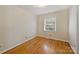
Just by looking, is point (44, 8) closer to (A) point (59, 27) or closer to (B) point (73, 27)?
(A) point (59, 27)

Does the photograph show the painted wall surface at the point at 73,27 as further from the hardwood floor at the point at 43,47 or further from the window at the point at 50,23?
the window at the point at 50,23

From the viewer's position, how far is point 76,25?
6.06ft

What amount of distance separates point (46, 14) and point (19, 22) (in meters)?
0.46

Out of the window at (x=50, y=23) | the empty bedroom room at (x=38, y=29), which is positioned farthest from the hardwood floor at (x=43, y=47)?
the window at (x=50, y=23)

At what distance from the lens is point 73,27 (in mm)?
1877

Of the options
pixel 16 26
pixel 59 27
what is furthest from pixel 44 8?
pixel 16 26

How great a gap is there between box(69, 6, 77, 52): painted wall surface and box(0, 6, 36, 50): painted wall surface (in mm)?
579

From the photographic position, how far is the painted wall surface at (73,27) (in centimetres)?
186

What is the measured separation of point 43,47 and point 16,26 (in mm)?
551

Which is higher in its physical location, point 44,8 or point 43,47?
point 44,8

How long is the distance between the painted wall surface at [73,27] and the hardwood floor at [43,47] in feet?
0.28

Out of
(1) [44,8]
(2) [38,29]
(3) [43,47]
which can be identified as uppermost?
(1) [44,8]
